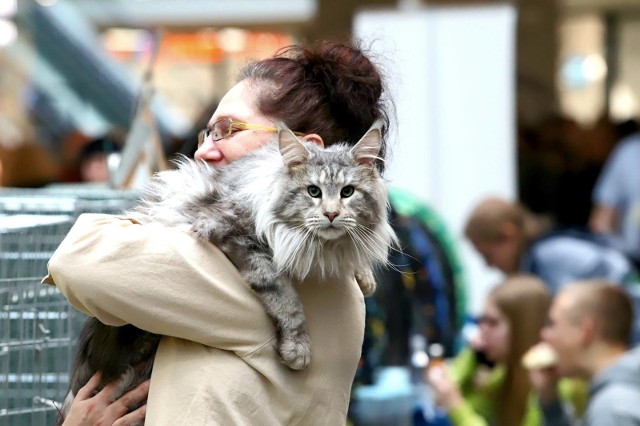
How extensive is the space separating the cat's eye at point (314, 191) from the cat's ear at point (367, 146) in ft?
0.34

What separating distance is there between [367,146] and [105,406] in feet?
2.36

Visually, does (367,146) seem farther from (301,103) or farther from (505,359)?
(505,359)

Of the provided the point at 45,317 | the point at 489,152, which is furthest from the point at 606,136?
the point at 45,317

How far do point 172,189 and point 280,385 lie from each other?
468 mm

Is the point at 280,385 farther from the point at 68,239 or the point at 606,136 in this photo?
the point at 606,136

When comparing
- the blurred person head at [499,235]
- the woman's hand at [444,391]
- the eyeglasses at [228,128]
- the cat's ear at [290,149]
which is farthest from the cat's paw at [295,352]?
the blurred person head at [499,235]

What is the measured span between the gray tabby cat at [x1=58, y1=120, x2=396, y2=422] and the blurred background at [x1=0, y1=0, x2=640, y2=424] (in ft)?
9.06

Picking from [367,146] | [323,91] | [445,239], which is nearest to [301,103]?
[323,91]

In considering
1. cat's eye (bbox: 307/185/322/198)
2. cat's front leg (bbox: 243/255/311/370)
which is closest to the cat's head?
cat's eye (bbox: 307/185/322/198)

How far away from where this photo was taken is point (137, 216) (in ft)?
7.94

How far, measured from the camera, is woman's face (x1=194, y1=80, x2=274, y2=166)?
249 centimetres

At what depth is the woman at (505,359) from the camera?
5.64 meters

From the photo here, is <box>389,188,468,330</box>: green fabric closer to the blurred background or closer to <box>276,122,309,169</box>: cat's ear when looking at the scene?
the blurred background

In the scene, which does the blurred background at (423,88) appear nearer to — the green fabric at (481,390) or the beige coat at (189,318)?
the green fabric at (481,390)
